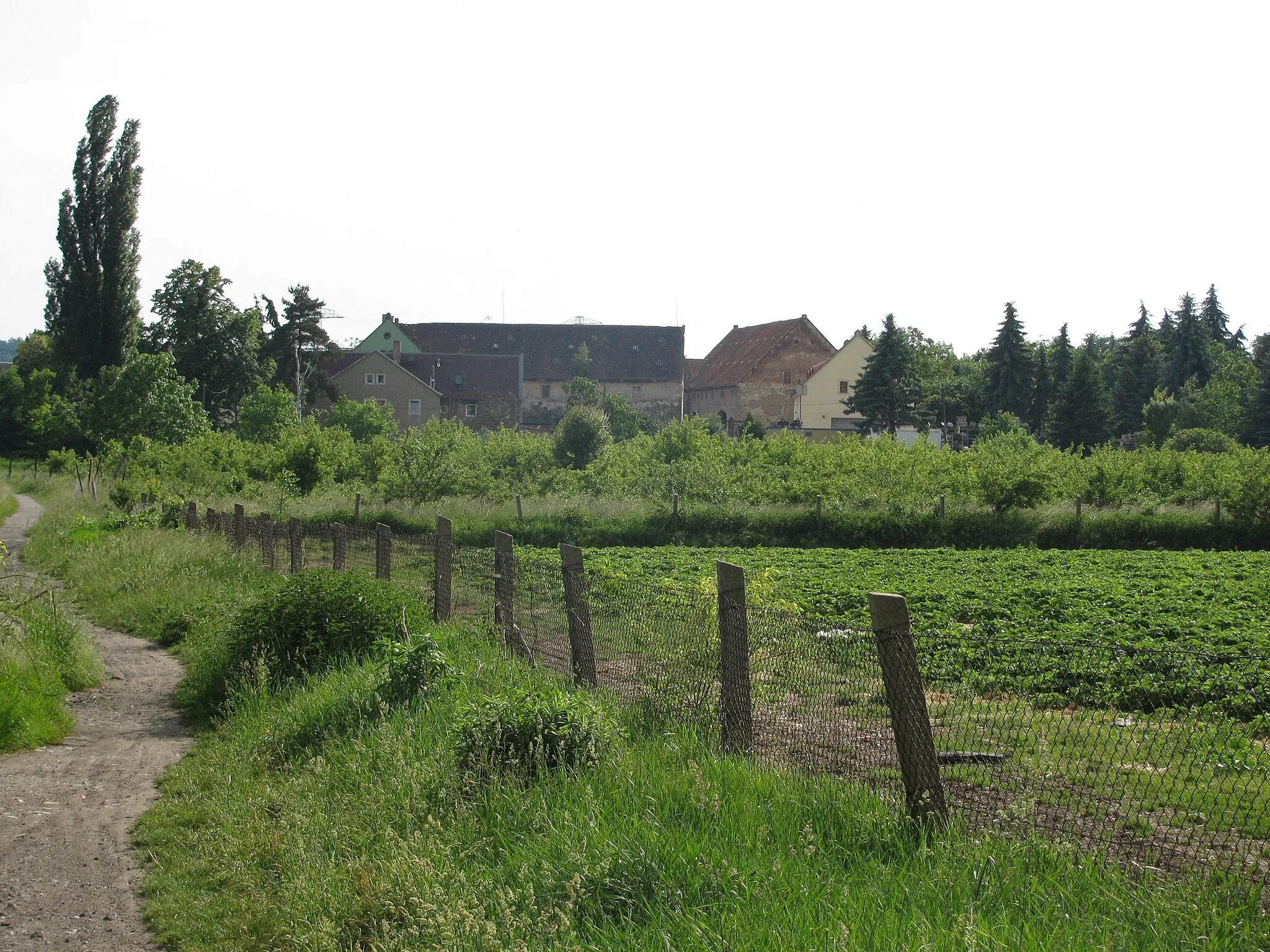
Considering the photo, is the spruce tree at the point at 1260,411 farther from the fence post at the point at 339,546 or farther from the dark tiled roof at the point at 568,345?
the fence post at the point at 339,546

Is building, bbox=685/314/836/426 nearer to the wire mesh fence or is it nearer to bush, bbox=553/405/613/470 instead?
bush, bbox=553/405/613/470

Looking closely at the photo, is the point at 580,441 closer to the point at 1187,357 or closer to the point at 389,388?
the point at 389,388

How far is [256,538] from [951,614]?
11.3m

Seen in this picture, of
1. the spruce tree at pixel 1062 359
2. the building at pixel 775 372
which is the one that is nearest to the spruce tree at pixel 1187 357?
the spruce tree at pixel 1062 359

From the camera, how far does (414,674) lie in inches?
309

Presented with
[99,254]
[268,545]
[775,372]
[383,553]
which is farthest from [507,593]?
[775,372]

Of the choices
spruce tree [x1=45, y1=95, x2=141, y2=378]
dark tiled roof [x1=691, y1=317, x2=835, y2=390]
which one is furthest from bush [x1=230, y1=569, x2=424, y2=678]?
dark tiled roof [x1=691, y1=317, x2=835, y2=390]

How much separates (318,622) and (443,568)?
4.17 feet

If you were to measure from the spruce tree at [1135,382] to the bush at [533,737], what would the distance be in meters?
81.0

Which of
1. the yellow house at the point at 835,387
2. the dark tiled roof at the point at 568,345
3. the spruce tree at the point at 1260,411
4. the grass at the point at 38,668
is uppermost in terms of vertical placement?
the dark tiled roof at the point at 568,345

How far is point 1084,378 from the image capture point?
2712 inches

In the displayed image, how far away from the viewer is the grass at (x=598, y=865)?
151 inches

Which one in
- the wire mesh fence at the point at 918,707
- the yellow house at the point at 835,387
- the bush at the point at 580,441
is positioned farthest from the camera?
the yellow house at the point at 835,387

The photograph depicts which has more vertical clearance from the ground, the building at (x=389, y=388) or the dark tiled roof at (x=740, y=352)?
the dark tiled roof at (x=740, y=352)
